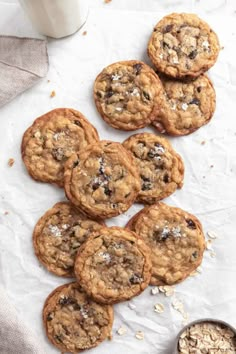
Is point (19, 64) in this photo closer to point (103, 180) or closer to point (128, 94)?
point (128, 94)

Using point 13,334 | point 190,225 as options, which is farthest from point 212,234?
point 13,334

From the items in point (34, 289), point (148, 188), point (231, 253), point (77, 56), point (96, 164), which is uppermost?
point (77, 56)

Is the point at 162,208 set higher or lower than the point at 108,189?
lower

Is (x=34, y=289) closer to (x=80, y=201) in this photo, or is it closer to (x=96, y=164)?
(x=80, y=201)

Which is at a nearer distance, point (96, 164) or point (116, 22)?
point (96, 164)

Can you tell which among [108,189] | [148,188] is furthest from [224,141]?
[108,189]

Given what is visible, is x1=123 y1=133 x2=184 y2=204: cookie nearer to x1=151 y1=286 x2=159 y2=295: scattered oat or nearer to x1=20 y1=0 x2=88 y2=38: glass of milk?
x1=151 y1=286 x2=159 y2=295: scattered oat

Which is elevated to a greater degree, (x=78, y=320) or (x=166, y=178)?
(x=166, y=178)
